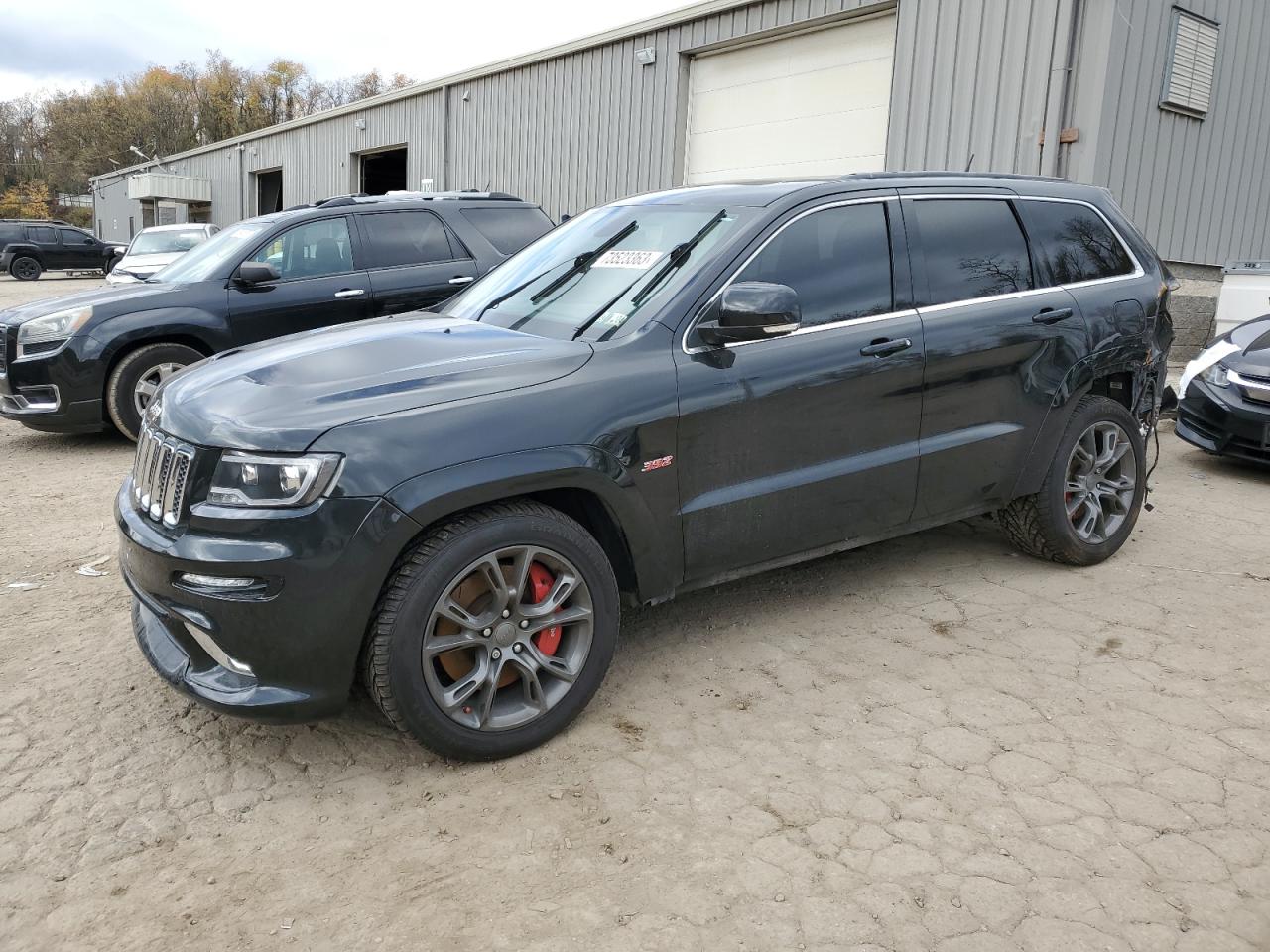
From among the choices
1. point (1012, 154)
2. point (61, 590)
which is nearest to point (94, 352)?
point (61, 590)

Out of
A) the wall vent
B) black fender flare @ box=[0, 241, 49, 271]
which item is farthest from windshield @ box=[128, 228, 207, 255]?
black fender flare @ box=[0, 241, 49, 271]

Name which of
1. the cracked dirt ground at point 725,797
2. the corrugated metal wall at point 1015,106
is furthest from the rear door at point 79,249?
the cracked dirt ground at point 725,797

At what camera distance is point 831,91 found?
11.9 metres

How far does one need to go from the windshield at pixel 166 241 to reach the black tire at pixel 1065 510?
16.5 m

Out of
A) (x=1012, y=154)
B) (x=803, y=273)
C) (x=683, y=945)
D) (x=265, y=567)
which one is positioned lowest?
(x=683, y=945)

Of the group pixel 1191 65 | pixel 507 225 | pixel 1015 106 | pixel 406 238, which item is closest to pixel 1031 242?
pixel 507 225

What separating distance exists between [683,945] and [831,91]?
1139 cm

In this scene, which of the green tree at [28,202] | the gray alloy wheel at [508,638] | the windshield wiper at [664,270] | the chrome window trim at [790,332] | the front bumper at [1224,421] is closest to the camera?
the gray alloy wheel at [508,638]

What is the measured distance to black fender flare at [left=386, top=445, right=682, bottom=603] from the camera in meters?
2.84

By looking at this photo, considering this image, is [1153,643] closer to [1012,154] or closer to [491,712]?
[491,712]

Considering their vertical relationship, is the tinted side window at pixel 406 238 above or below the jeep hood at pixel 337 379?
above

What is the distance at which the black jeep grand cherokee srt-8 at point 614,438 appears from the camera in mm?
2803

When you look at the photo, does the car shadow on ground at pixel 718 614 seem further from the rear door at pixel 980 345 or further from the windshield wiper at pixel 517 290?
the windshield wiper at pixel 517 290

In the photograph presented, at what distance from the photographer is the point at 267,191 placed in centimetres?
3216
